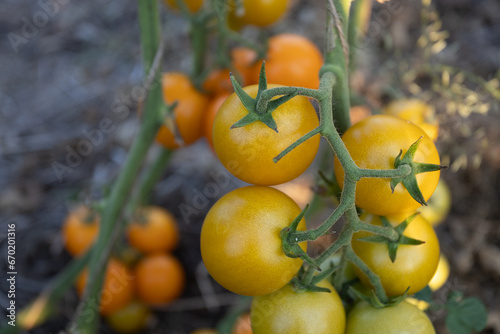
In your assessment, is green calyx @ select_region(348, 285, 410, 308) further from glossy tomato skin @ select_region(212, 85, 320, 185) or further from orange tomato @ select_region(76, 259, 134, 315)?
orange tomato @ select_region(76, 259, 134, 315)

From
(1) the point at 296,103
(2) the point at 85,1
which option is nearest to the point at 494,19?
(1) the point at 296,103

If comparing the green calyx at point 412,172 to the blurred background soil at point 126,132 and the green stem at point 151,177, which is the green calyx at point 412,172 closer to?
the blurred background soil at point 126,132

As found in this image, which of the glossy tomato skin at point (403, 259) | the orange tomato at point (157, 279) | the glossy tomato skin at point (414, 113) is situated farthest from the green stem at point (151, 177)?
the glossy tomato skin at point (403, 259)

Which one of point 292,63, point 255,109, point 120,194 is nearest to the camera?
point 255,109

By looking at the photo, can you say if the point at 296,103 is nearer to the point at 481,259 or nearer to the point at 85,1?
the point at 481,259

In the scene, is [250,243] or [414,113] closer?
[250,243]

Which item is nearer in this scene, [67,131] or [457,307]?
[457,307]

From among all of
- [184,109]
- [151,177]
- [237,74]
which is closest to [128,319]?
[151,177]

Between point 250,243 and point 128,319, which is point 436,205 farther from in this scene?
point 128,319
